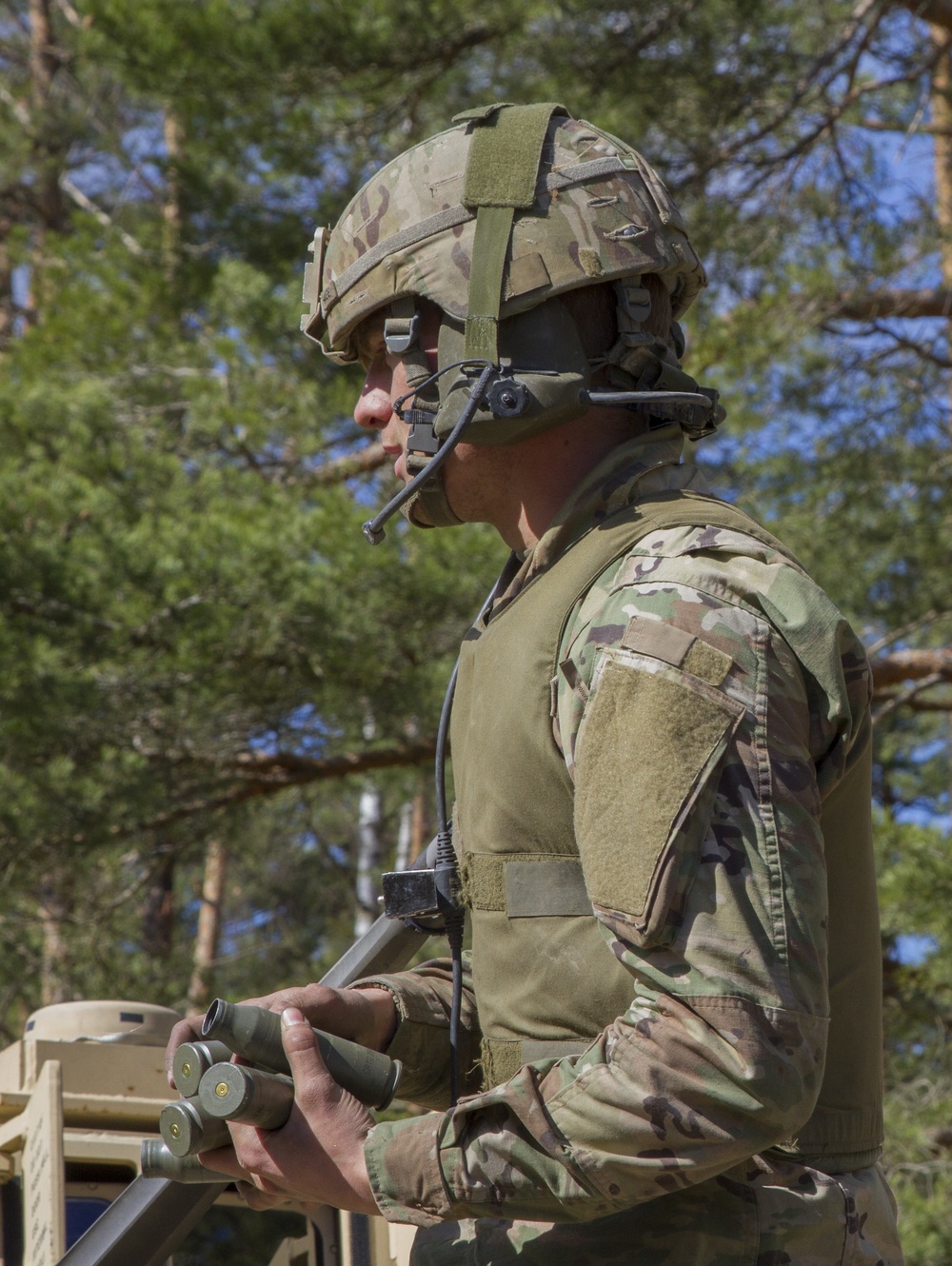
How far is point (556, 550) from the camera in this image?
6.58 ft

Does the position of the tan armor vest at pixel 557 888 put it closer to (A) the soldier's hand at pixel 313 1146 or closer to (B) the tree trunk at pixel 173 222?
(A) the soldier's hand at pixel 313 1146

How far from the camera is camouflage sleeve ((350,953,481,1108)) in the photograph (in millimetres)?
2186

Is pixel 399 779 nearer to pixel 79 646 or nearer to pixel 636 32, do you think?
pixel 79 646

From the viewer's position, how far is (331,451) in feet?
29.8

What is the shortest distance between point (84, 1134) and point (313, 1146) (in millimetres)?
1833

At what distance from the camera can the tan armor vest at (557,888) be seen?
1772 mm

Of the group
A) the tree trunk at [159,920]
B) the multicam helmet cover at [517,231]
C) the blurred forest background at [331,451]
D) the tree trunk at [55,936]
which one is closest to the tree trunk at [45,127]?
the blurred forest background at [331,451]

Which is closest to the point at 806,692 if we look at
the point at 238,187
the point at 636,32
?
the point at 636,32

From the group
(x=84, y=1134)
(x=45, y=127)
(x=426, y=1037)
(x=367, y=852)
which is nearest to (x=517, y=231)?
(x=426, y=1037)

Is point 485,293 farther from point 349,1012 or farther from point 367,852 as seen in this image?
point 367,852

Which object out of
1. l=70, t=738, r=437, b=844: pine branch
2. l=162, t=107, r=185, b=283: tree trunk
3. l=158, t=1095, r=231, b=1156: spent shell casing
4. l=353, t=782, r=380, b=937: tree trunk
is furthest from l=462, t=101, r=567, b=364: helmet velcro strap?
l=353, t=782, r=380, b=937: tree trunk

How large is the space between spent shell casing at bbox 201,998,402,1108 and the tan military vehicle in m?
1.28

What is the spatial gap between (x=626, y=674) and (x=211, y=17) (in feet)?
24.1

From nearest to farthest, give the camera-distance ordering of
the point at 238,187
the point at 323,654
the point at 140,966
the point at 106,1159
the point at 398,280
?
the point at 398,280, the point at 106,1159, the point at 323,654, the point at 140,966, the point at 238,187
